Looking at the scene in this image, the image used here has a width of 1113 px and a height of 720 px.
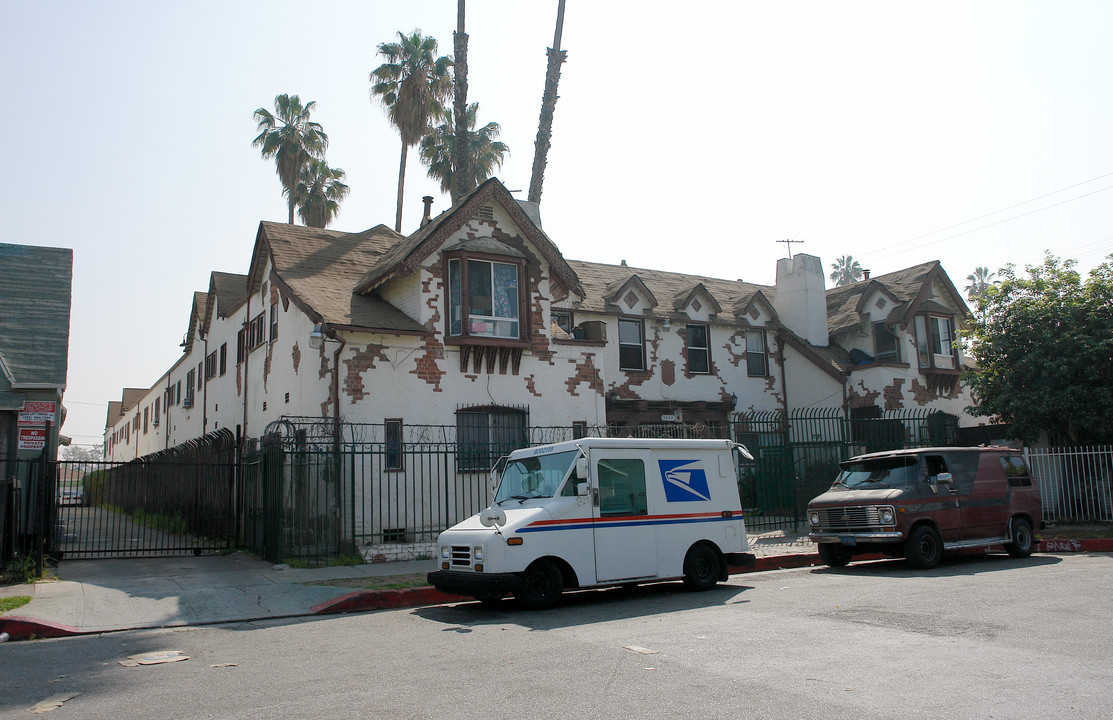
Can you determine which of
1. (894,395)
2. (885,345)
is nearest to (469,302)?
(894,395)

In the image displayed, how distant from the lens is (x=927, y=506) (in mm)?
13320

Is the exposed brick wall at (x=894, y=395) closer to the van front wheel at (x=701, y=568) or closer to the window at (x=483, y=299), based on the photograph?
the window at (x=483, y=299)

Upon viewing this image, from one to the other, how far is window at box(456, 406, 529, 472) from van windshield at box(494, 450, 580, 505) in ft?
16.9

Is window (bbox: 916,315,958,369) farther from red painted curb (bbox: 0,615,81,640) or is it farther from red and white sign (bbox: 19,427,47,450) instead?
red painted curb (bbox: 0,615,81,640)

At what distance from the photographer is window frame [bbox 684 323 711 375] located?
1022 inches

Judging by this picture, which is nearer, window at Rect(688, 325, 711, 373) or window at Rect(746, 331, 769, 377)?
window at Rect(688, 325, 711, 373)

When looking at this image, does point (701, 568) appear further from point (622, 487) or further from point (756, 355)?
point (756, 355)

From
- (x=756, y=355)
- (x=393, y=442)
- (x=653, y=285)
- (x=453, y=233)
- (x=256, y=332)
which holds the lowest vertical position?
(x=393, y=442)

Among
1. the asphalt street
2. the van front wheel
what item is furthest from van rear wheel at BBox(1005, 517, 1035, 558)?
the van front wheel

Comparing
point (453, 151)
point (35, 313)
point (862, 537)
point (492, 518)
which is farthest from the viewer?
point (453, 151)

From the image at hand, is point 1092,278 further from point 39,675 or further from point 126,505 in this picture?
point 126,505

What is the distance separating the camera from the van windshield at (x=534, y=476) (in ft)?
35.3

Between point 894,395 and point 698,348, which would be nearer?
point 894,395

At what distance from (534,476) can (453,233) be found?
865 centimetres
